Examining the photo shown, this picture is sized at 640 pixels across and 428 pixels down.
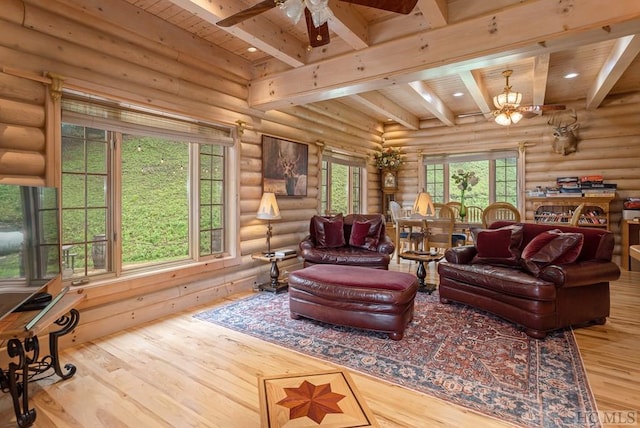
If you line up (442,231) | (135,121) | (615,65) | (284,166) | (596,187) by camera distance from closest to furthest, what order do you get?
(135,121) < (615,65) < (284,166) < (442,231) < (596,187)

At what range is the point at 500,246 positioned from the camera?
3.84 meters

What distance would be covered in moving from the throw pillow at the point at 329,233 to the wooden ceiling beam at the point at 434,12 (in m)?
2.96

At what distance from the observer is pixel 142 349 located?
9.44 feet

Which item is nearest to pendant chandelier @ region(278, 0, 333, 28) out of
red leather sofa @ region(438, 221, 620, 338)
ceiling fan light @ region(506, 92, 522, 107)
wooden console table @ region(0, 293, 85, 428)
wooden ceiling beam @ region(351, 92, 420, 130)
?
wooden console table @ region(0, 293, 85, 428)

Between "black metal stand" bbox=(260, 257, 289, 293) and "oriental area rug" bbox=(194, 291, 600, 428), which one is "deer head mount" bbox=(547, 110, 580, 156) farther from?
"black metal stand" bbox=(260, 257, 289, 293)

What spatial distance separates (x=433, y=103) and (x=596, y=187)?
3.30 metres

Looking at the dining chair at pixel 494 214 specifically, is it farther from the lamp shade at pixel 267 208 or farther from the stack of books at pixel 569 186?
the lamp shade at pixel 267 208

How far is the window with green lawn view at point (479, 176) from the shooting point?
7211 millimetres

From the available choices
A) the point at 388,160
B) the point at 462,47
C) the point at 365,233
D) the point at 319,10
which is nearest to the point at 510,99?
the point at 462,47

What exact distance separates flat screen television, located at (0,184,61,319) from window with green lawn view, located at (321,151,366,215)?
459 centimetres

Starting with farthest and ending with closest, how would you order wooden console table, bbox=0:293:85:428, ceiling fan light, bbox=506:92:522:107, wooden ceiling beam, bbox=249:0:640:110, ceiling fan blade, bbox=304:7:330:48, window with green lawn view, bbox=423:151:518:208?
window with green lawn view, bbox=423:151:518:208
ceiling fan light, bbox=506:92:522:107
wooden ceiling beam, bbox=249:0:640:110
ceiling fan blade, bbox=304:7:330:48
wooden console table, bbox=0:293:85:428

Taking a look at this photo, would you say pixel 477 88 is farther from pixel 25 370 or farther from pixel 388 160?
pixel 25 370

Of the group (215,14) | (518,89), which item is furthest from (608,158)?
(215,14)

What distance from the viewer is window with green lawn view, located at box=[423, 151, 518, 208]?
721 centimetres
